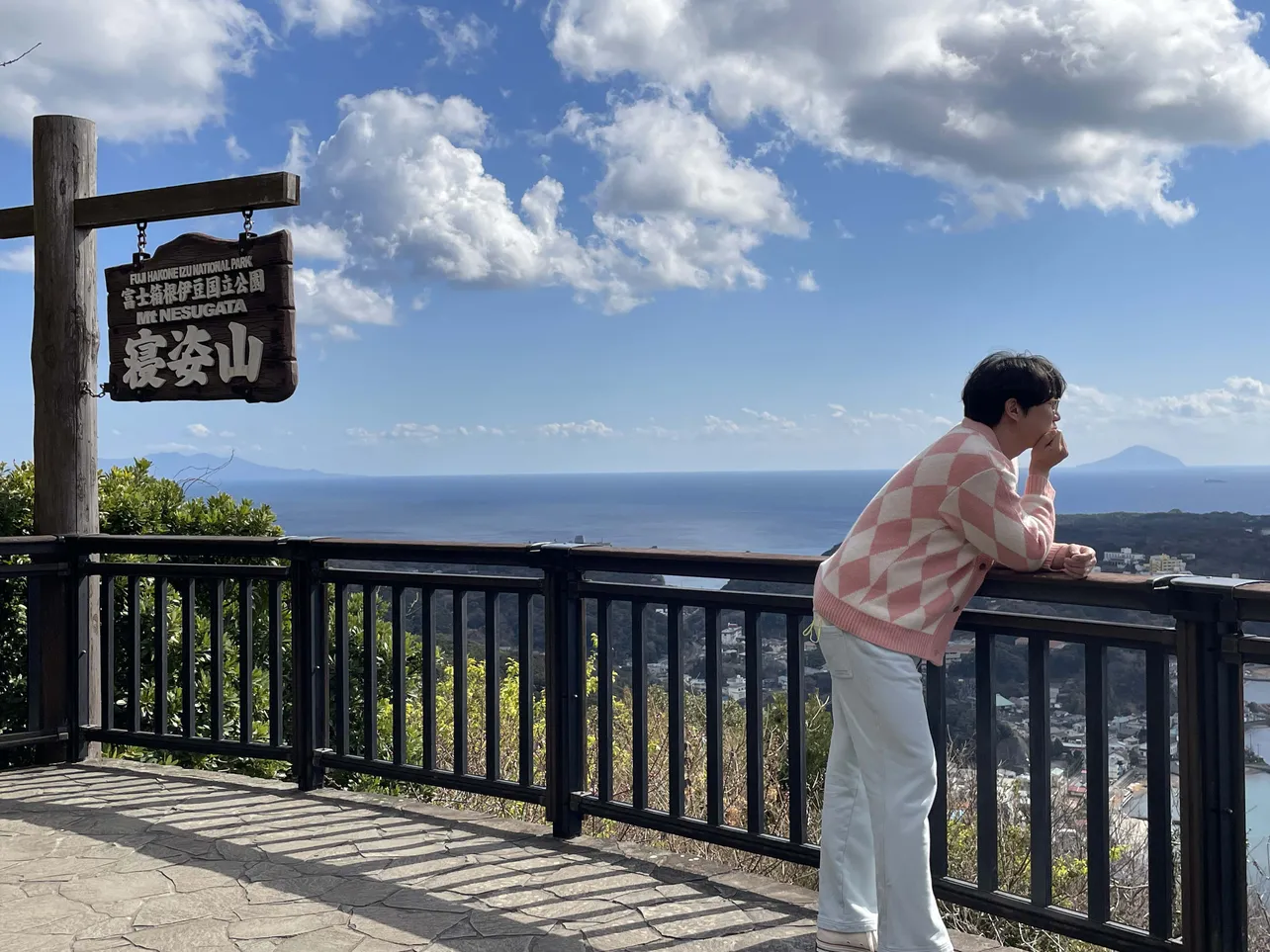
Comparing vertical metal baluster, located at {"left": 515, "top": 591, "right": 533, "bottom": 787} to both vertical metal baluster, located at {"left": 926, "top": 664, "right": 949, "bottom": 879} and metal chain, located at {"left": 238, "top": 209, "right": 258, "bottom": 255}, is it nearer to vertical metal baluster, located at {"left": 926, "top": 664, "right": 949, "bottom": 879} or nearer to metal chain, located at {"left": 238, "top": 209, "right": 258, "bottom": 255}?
vertical metal baluster, located at {"left": 926, "top": 664, "right": 949, "bottom": 879}

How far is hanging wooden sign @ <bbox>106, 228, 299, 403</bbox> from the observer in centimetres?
486

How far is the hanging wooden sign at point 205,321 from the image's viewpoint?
486 cm

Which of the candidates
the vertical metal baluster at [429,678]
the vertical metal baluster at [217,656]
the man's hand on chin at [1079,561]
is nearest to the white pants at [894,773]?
the man's hand on chin at [1079,561]

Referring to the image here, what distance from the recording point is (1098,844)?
2.48 m

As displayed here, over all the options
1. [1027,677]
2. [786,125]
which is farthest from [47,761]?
[786,125]

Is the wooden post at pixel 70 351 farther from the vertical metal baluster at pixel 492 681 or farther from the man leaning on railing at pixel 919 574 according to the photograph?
the man leaning on railing at pixel 919 574

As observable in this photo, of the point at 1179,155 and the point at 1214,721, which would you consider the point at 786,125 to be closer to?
the point at 1179,155

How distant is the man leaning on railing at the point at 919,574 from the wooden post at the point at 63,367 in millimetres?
4057

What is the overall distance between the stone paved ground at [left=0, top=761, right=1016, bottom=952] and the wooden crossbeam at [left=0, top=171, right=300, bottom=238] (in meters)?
2.73

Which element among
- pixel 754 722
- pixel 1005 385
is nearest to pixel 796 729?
pixel 754 722

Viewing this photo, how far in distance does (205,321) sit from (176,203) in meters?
0.59

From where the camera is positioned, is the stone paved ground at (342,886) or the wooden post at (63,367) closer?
the stone paved ground at (342,886)

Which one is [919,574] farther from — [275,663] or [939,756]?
[275,663]

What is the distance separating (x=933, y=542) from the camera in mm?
2195
